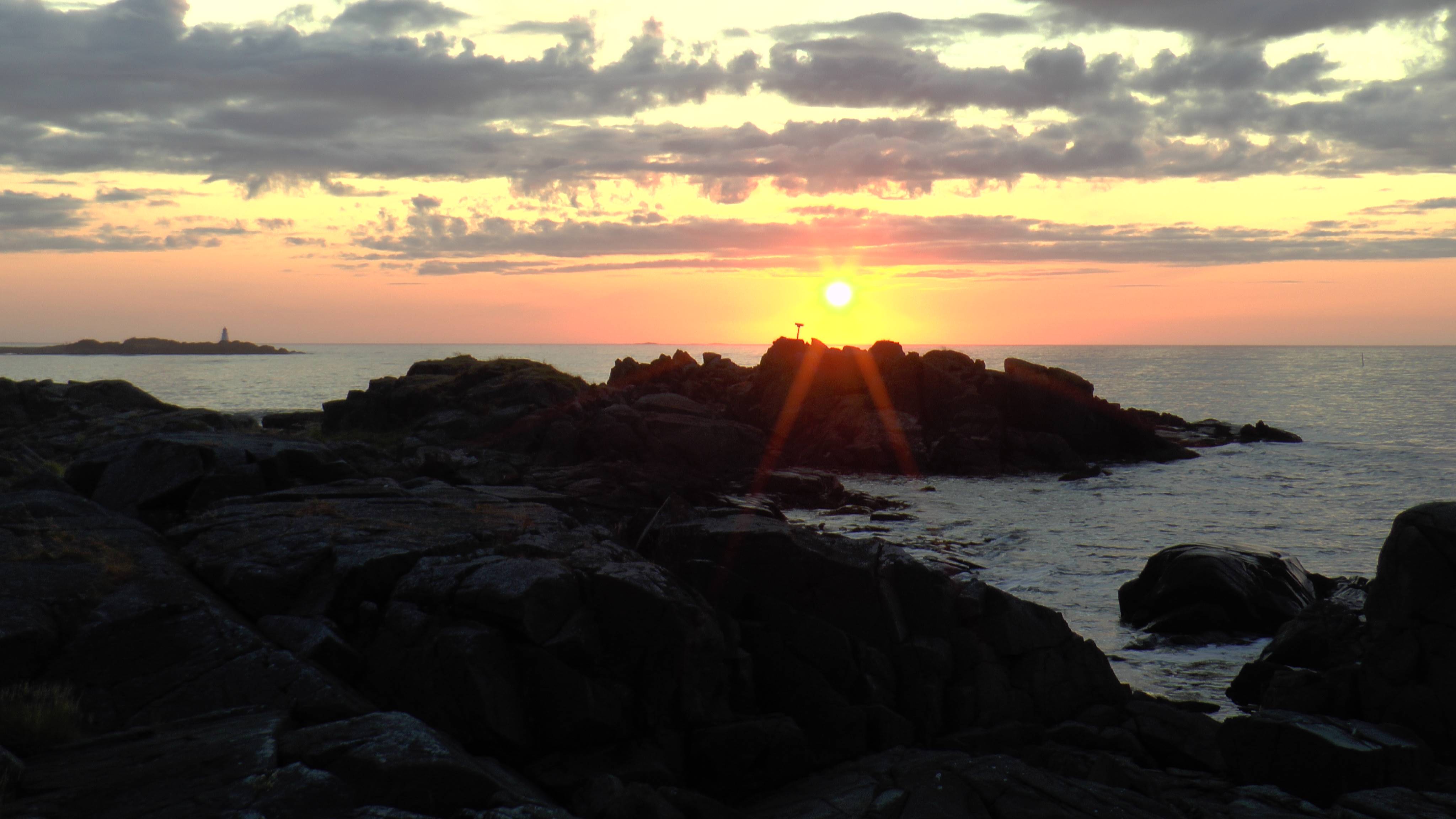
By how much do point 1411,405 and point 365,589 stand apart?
138m

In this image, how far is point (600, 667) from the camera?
1469 centimetres

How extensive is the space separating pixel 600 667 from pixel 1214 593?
1922 cm

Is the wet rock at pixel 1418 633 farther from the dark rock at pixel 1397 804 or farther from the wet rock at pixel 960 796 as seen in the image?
the wet rock at pixel 960 796

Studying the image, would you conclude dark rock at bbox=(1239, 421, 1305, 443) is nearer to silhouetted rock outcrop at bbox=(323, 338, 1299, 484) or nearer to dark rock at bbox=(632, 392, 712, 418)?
silhouetted rock outcrop at bbox=(323, 338, 1299, 484)

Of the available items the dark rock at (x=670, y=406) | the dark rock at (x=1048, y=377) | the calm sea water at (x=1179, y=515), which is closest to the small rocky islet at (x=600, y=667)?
the calm sea water at (x=1179, y=515)

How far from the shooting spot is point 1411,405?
118 m

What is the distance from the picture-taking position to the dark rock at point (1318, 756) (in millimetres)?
14008

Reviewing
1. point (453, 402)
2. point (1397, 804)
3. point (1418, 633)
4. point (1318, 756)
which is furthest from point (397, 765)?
point (453, 402)

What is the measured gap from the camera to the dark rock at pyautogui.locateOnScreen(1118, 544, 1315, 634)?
2580cm

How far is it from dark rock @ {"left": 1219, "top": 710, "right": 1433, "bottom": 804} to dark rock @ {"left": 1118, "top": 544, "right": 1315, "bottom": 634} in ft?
35.5

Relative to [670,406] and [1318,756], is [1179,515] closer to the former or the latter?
[670,406]

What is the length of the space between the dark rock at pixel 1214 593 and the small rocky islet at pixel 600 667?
87mm

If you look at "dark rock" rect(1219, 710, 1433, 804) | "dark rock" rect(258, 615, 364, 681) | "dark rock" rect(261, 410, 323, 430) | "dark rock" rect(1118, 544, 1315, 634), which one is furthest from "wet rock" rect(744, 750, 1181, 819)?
"dark rock" rect(261, 410, 323, 430)

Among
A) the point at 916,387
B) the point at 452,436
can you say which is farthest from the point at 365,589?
the point at 916,387
